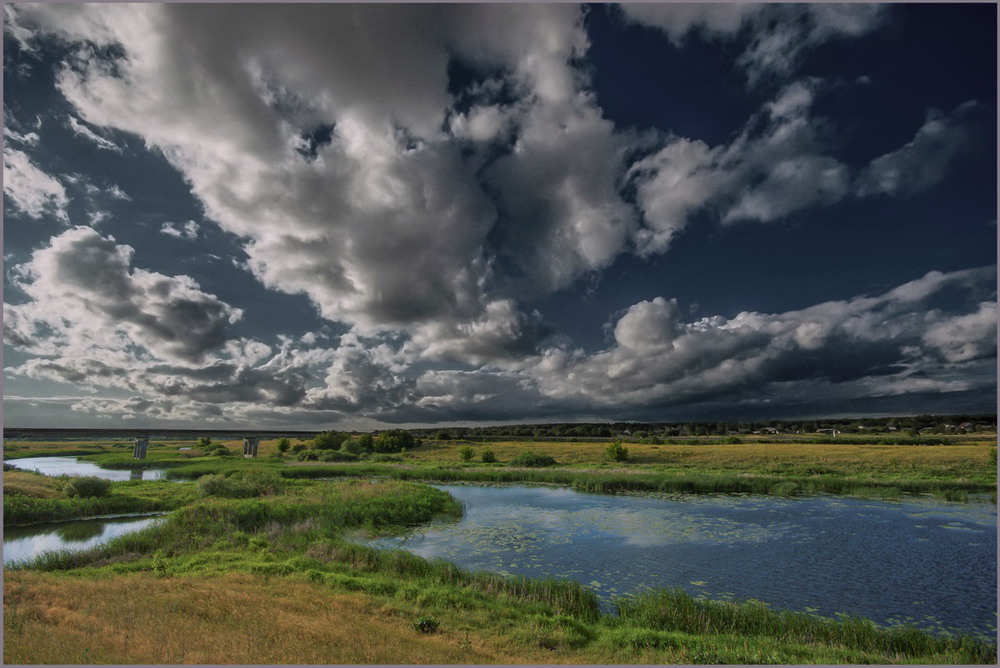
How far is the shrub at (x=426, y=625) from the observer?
15836 mm

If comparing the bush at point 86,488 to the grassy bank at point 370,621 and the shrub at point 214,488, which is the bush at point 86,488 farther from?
the grassy bank at point 370,621

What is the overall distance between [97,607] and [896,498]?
62.8 meters

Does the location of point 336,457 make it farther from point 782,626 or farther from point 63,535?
point 782,626

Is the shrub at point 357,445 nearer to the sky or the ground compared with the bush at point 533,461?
nearer to the sky

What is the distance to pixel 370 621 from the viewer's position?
16.1 meters

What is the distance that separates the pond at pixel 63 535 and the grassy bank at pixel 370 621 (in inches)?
287

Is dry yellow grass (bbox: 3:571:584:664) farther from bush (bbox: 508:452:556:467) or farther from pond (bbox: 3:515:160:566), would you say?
bush (bbox: 508:452:556:467)

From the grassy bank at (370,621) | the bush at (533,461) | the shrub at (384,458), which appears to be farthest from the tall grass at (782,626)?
the shrub at (384,458)

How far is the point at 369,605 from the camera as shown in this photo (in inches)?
707

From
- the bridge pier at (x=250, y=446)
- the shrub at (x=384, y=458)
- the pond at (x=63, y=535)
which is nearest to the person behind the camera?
the pond at (x=63, y=535)

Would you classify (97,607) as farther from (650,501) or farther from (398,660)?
(650,501)

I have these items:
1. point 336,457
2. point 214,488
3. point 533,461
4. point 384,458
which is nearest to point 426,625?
point 214,488

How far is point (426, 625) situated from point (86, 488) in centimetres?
4779

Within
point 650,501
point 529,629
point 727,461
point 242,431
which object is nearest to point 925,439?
point 727,461
